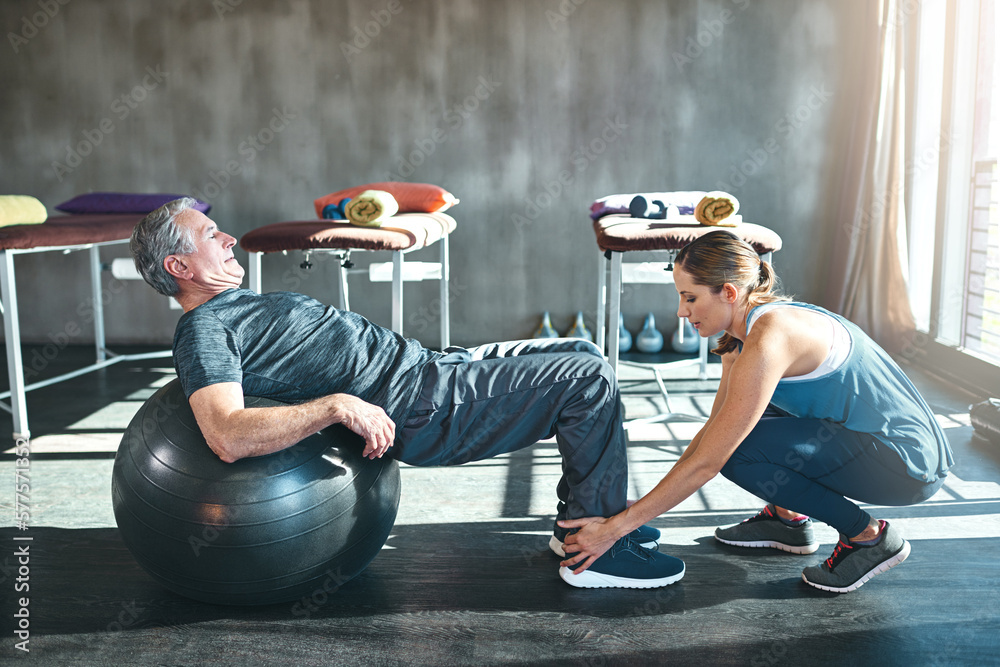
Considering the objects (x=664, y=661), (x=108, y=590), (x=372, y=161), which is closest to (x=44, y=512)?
(x=108, y=590)

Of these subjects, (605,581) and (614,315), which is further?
(614,315)

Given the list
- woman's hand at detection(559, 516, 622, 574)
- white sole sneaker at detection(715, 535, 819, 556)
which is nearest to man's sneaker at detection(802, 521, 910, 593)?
white sole sneaker at detection(715, 535, 819, 556)

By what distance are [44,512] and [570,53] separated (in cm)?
335

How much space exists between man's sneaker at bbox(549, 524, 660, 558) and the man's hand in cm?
51

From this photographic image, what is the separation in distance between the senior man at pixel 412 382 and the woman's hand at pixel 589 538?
2cm

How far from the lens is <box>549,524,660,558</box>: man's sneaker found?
1836 millimetres

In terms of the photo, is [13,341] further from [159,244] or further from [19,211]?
[159,244]

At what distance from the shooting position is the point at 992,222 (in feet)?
10.9

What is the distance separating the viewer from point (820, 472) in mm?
1668

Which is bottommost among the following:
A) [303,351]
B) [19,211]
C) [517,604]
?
[517,604]

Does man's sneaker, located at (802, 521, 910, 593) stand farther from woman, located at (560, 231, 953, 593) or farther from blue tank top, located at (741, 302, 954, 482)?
blue tank top, located at (741, 302, 954, 482)

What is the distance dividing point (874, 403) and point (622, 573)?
0.61m

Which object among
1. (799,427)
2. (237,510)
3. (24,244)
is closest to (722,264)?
(799,427)

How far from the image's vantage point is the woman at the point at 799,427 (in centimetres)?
149
